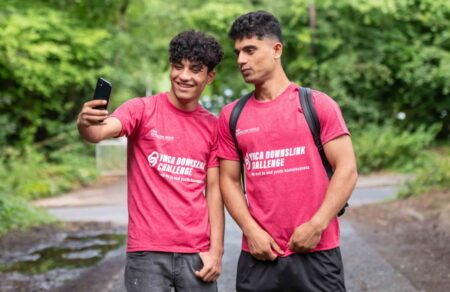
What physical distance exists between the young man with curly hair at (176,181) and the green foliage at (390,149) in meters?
16.9

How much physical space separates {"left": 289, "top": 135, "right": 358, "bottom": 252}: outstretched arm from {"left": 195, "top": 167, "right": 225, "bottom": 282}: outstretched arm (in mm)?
435

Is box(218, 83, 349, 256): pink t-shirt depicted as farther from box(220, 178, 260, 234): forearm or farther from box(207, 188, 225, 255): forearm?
box(207, 188, 225, 255): forearm

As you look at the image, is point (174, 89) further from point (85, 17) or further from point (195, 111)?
point (85, 17)

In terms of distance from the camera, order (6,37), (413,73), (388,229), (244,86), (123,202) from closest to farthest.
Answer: (388,229)
(123,202)
(6,37)
(413,73)
(244,86)

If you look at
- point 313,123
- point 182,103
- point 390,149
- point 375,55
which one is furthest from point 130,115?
point 375,55

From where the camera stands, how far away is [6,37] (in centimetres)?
1831

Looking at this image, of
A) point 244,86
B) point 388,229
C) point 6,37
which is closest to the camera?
point 388,229

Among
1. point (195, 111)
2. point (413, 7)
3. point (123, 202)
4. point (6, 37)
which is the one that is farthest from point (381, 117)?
point (195, 111)

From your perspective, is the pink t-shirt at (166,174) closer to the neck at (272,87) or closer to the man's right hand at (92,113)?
A: the man's right hand at (92,113)

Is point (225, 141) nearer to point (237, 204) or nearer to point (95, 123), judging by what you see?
point (237, 204)

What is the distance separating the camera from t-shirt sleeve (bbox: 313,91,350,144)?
2.82m

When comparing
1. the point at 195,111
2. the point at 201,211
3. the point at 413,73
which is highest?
the point at 413,73

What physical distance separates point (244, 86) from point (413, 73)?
6266mm

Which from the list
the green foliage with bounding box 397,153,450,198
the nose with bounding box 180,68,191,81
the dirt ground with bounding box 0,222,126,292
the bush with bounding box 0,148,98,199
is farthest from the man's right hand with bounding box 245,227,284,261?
the bush with bounding box 0,148,98,199
